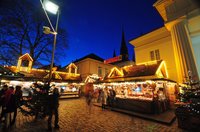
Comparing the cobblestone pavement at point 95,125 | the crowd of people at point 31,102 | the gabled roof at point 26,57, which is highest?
the gabled roof at point 26,57

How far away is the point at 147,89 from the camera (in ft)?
36.6

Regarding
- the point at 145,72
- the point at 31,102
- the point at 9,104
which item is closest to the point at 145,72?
the point at 145,72

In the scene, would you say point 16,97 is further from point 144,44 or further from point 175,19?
point 144,44

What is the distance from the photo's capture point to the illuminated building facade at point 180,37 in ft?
27.4

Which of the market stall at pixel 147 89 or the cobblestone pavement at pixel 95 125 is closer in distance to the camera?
the cobblestone pavement at pixel 95 125

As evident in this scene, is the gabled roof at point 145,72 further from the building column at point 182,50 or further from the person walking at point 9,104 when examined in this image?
the person walking at point 9,104

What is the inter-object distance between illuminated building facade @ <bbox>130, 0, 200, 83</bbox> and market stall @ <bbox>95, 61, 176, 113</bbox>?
1584 mm

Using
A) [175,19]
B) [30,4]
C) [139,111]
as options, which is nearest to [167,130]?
[139,111]

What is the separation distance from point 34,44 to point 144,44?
735 inches

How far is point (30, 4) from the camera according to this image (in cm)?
1494

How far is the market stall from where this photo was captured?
28.0 feet

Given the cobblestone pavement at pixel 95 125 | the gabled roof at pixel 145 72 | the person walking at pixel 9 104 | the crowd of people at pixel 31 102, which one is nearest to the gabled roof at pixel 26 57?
the crowd of people at pixel 31 102

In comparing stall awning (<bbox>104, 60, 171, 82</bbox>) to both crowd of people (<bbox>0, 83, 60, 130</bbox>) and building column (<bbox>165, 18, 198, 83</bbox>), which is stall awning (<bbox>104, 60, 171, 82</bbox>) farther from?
crowd of people (<bbox>0, 83, 60, 130</bbox>)

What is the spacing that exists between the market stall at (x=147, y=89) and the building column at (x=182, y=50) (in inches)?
56.8
